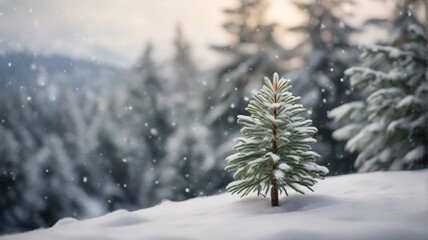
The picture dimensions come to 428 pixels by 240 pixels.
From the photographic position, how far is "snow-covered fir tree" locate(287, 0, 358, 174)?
1614cm

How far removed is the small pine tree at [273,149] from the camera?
16.6 feet

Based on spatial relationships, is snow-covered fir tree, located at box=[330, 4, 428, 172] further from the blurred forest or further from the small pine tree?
the small pine tree

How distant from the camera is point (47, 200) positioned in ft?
76.0

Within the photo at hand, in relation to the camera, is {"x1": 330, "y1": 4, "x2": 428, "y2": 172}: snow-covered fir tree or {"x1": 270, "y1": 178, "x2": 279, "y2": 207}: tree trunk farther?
{"x1": 330, "y1": 4, "x2": 428, "y2": 172}: snow-covered fir tree

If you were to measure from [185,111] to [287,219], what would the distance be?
18.6 metres

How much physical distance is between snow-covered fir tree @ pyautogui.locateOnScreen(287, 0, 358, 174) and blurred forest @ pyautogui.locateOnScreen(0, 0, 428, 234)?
39mm

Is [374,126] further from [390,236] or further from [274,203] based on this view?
[390,236]

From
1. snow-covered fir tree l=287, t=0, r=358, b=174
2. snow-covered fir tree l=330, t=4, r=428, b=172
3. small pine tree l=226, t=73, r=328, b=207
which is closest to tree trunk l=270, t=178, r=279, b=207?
small pine tree l=226, t=73, r=328, b=207

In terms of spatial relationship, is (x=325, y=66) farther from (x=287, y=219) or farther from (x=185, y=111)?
(x=287, y=219)

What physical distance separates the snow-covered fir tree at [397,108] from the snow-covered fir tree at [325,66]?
174 inches

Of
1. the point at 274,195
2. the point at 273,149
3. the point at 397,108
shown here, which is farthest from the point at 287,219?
the point at 397,108

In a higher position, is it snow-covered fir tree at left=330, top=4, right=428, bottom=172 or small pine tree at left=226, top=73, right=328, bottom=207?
snow-covered fir tree at left=330, top=4, right=428, bottom=172

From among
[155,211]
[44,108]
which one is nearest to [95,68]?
[44,108]

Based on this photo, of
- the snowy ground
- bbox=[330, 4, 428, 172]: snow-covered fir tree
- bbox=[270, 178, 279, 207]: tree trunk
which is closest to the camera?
the snowy ground
